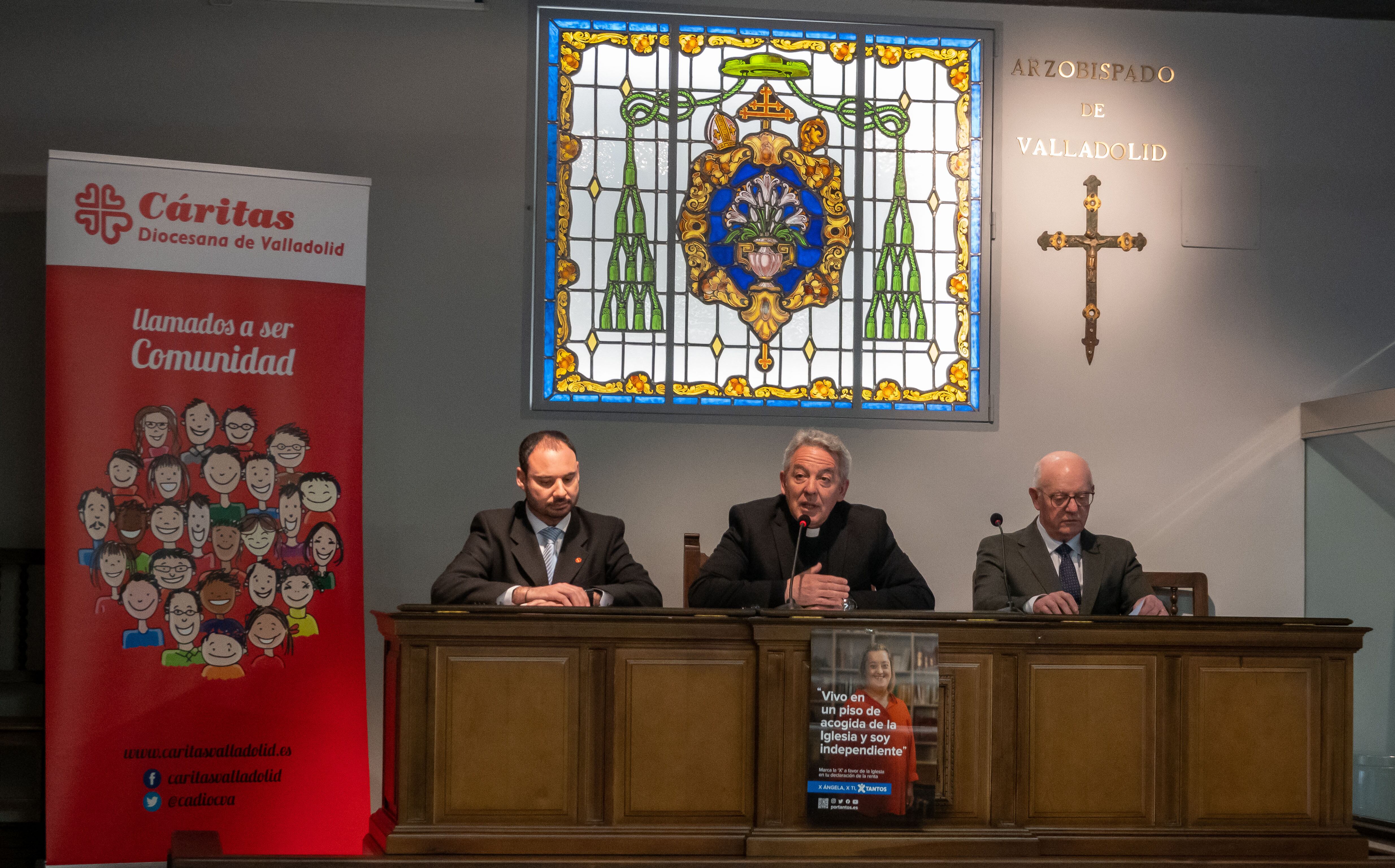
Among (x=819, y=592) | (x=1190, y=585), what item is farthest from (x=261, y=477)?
(x=1190, y=585)

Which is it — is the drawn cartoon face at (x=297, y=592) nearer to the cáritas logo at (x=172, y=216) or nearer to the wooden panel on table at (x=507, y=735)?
the cáritas logo at (x=172, y=216)

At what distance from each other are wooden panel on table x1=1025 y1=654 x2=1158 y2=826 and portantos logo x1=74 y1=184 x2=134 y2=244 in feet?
10.7

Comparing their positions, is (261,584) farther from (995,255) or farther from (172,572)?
(995,255)

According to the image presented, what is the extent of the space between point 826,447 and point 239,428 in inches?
79.1

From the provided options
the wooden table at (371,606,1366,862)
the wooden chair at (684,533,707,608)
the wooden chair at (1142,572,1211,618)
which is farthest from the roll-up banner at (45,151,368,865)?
the wooden chair at (1142,572,1211,618)

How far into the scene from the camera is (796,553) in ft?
11.8

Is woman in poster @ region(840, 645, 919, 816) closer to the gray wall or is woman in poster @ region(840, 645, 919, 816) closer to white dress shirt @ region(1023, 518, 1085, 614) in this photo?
white dress shirt @ region(1023, 518, 1085, 614)

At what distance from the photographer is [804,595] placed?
3.90 m

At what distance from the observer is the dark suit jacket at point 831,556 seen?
168 inches

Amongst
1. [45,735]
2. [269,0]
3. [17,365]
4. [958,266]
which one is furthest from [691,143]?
[45,735]

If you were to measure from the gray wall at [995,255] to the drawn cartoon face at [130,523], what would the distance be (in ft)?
3.45

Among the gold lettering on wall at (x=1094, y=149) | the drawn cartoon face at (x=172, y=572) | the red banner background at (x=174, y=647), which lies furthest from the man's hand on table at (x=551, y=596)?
the gold lettering on wall at (x=1094, y=149)

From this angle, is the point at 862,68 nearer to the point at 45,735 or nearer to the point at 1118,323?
the point at 1118,323

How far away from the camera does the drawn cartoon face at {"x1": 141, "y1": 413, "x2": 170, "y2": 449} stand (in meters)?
4.50
